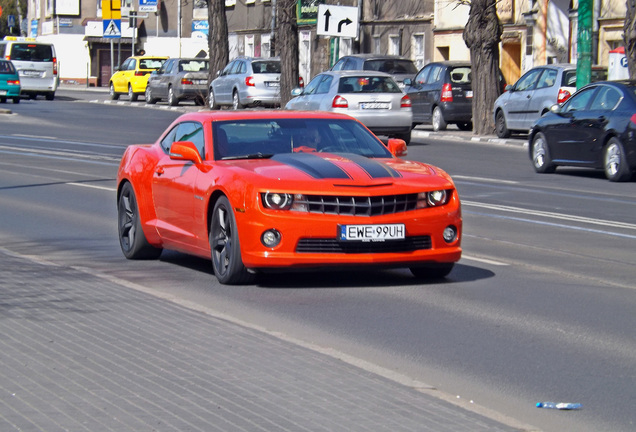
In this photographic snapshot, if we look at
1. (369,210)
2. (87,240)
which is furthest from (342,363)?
(87,240)

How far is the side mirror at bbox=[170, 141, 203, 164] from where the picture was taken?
9641 millimetres

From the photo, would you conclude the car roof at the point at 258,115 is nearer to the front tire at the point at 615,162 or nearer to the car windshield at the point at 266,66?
the front tire at the point at 615,162

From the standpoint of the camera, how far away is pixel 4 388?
5707 millimetres

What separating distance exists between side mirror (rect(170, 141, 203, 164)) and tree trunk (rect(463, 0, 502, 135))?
2161 cm

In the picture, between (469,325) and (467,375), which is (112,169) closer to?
(469,325)

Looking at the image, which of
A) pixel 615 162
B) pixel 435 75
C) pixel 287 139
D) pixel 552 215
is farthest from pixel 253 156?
pixel 435 75

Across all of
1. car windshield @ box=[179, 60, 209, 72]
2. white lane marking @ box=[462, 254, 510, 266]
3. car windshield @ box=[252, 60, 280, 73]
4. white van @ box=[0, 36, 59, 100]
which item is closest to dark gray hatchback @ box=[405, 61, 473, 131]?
car windshield @ box=[252, 60, 280, 73]

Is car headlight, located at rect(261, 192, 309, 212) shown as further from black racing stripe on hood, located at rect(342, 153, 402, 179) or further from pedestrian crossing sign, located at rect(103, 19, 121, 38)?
pedestrian crossing sign, located at rect(103, 19, 121, 38)

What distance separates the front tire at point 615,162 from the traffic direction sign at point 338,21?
18464 mm

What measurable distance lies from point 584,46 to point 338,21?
36.0ft

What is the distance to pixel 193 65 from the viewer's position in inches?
1976

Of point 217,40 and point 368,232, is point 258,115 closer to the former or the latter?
point 368,232

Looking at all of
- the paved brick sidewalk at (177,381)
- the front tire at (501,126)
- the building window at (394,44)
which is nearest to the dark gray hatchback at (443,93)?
the front tire at (501,126)

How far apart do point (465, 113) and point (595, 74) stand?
489 cm
